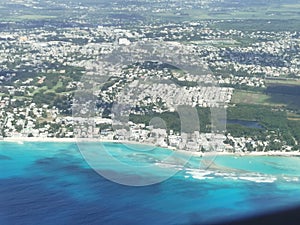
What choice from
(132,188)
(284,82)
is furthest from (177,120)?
(284,82)

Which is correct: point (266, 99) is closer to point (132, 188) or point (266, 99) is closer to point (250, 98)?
point (250, 98)

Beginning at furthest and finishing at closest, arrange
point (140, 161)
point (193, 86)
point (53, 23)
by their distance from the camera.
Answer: point (53, 23) → point (193, 86) → point (140, 161)

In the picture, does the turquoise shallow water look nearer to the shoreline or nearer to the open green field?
the shoreline

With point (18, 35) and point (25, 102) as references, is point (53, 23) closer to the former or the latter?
point (18, 35)

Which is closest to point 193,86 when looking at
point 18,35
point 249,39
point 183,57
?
point 183,57

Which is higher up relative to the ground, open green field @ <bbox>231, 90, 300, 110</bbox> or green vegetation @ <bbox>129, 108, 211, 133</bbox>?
open green field @ <bbox>231, 90, 300, 110</bbox>

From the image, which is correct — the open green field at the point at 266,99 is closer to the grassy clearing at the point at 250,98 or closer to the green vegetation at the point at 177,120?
the grassy clearing at the point at 250,98

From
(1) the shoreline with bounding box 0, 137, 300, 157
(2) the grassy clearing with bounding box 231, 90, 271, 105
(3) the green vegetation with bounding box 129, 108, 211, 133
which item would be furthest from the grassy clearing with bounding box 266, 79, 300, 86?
(1) the shoreline with bounding box 0, 137, 300, 157

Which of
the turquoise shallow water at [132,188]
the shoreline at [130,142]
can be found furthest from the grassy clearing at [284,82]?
the turquoise shallow water at [132,188]
